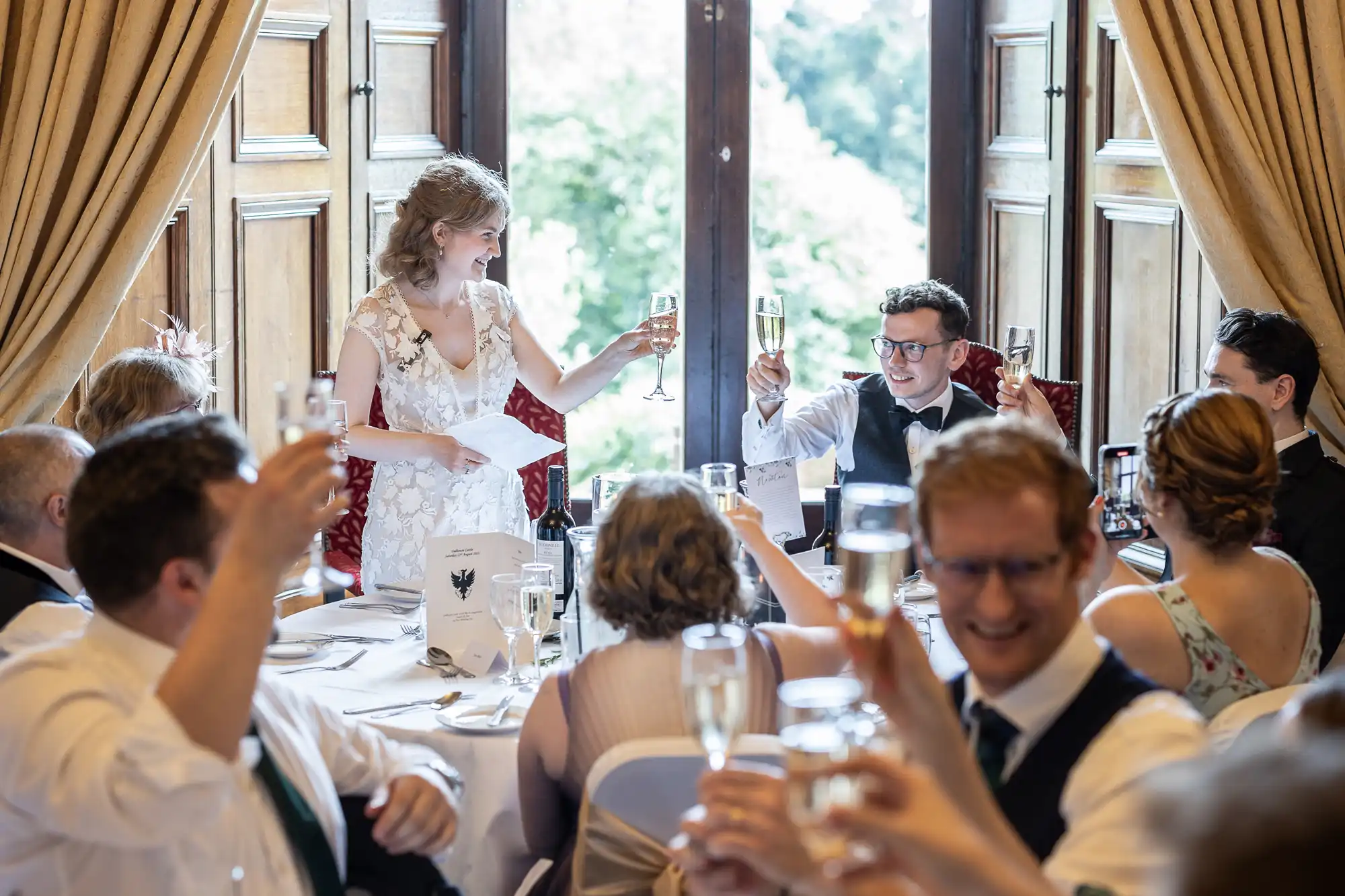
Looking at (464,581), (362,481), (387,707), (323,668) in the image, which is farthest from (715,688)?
(362,481)

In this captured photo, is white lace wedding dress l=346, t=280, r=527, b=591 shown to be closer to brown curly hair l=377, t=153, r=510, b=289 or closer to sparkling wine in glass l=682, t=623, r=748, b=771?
brown curly hair l=377, t=153, r=510, b=289

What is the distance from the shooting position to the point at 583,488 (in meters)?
5.23

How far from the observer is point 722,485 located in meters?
2.58

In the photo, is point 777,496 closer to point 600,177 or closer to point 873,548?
point 873,548

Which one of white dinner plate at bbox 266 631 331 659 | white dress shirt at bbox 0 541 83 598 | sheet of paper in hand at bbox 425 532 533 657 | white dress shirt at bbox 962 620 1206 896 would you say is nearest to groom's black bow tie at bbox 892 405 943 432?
sheet of paper in hand at bbox 425 532 533 657

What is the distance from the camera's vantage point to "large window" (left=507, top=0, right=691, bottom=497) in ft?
16.5

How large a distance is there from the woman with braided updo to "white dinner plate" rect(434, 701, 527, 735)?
0.88 metres

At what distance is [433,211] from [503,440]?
669 mm

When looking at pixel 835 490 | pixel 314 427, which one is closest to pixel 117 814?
pixel 314 427

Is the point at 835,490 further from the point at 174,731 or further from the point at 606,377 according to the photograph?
the point at 174,731

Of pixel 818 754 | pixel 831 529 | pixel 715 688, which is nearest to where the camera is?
pixel 818 754

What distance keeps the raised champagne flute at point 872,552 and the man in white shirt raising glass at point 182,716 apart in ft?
1.64

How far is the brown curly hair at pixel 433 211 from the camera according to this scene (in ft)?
12.4

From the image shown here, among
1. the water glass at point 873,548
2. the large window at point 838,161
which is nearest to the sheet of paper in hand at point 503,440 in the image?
the large window at point 838,161
